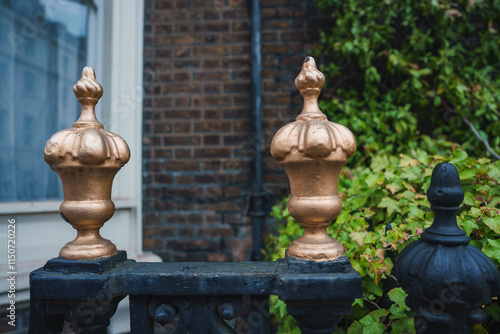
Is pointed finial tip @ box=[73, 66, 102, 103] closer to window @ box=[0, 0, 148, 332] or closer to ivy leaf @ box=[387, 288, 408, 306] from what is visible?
ivy leaf @ box=[387, 288, 408, 306]

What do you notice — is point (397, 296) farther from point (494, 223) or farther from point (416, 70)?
point (416, 70)

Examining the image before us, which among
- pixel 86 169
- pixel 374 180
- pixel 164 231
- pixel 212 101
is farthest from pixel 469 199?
pixel 164 231

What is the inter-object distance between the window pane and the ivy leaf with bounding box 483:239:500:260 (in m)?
2.45

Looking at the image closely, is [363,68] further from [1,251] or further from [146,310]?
[1,251]

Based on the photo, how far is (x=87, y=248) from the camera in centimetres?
78

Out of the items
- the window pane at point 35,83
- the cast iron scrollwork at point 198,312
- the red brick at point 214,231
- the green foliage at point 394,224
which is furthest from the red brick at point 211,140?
the cast iron scrollwork at point 198,312

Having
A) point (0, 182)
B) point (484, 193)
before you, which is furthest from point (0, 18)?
point (484, 193)

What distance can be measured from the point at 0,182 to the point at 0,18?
3.56ft

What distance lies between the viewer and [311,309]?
73 centimetres

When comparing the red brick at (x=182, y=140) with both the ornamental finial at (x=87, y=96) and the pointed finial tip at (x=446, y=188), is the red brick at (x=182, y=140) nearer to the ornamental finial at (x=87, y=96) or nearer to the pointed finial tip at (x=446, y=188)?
the ornamental finial at (x=87, y=96)

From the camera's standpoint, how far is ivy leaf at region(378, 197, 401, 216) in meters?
1.22

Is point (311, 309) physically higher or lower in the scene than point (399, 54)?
lower

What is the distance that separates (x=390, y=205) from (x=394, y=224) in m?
0.13

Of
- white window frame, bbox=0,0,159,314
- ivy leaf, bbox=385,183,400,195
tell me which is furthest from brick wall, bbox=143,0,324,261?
ivy leaf, bbox=385,183,400,195
